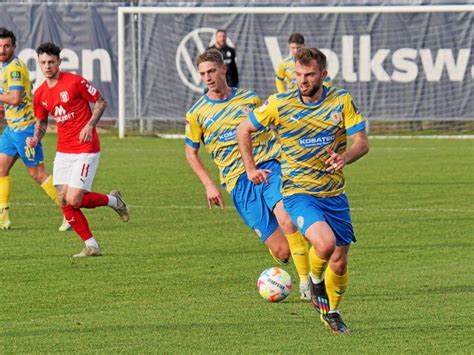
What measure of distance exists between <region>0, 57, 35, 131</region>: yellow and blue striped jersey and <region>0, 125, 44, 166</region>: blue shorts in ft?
0.21

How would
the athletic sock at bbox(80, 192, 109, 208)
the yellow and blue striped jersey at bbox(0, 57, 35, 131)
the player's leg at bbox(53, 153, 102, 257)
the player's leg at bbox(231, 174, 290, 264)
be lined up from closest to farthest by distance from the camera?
the player's leg at bbox(231, 174, 290, 264)
the player's leg at bbox(53, 153, 102, 257)
the athletic sock at bbox(80, 192, 109, 208)
the yellow and blue striped jersey at bbox(0, 57, 35, 131)

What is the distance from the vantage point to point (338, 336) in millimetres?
8688

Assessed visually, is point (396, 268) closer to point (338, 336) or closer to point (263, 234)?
point (263, 234)

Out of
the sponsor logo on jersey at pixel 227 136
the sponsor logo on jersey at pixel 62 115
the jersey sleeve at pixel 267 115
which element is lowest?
the sponsor logo on jersey at pixel 62 115

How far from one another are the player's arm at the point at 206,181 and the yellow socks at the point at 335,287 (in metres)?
1.23

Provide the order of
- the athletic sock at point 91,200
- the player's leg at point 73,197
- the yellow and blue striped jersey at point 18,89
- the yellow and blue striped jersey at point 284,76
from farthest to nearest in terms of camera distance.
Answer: the yellow and blue striped jersey at point 284,76 < the yellow and blue striped jersey at point 18,89 < the athletic sock at point 91,200 < the player's leg at point 73,197

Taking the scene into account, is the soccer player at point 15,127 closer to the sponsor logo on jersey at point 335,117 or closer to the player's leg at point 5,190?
the player's leg at point 5,190

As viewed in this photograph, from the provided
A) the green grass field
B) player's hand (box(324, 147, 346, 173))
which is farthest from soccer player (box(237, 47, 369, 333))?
the green grass field

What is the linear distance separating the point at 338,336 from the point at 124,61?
2152 centimetres

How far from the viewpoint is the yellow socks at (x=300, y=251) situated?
407 inches

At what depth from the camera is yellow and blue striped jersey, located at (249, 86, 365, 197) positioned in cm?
901

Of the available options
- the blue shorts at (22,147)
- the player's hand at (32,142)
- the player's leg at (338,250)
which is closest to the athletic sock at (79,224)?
the player's hand at (32,142)

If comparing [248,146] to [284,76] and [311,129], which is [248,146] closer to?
[311,129]

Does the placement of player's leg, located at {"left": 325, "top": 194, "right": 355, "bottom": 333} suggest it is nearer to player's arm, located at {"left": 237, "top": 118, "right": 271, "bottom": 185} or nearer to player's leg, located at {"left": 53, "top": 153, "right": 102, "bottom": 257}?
player's arm, located at {"left": 237, "top": 118, "right": 271, "bottom": 185}
